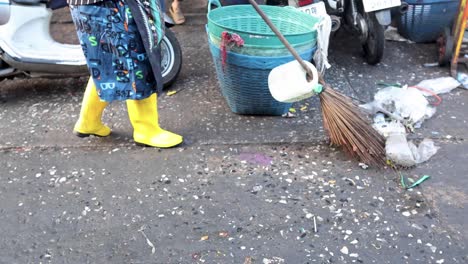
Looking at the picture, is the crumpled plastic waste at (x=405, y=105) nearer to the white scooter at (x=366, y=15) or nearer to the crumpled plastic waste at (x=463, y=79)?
the crumpled plastic waste at (x=463, y=79)

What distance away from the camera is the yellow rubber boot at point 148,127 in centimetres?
312

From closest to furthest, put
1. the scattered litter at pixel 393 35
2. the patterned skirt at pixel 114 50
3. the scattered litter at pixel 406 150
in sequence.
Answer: the patterned skirt at pixel 114 50 < the scattered litter at pixel 406 150 < the scattered litter at pixel 393 35

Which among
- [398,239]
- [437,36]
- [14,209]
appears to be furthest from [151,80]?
[437,36]

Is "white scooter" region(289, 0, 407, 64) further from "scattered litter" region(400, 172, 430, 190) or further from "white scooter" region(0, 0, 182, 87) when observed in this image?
"scattered litter" region(400, 172, 430, 190)

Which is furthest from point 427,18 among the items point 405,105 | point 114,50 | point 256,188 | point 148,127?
point 114,50

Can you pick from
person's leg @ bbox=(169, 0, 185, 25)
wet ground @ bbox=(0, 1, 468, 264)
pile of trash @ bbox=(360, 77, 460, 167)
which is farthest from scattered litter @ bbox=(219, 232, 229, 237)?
person's leg @ bbox=(169, 0, 185, 25)

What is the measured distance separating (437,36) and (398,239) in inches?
114

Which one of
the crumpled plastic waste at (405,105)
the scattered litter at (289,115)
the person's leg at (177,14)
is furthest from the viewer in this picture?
the person's leg at (177,14)

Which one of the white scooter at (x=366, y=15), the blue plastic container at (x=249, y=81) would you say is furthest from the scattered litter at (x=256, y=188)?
the white scooter at (x=366, y=15)

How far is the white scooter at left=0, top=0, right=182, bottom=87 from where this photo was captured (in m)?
3.57

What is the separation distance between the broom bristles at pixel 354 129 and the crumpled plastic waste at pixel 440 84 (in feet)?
3.47

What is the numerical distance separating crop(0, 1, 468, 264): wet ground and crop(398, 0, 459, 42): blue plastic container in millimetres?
1118

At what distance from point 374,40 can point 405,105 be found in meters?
0.89

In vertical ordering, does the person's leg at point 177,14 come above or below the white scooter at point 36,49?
below
